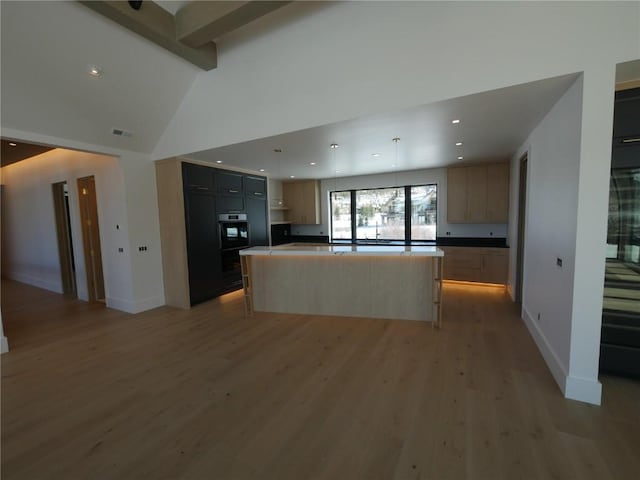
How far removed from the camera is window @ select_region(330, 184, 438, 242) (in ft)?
20.5

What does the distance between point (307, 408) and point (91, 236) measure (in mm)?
5324

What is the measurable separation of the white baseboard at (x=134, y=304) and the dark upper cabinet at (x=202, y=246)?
661mm

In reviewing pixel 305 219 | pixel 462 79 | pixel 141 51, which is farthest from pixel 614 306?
pixel 305 219

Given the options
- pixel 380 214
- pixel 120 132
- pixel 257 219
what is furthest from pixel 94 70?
pixel 380 214

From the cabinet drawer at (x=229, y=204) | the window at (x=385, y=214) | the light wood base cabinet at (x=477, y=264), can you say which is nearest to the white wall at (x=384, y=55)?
the cabinet drawer at (x=229, y=204)

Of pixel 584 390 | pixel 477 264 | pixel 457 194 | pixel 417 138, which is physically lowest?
pixel 584 390

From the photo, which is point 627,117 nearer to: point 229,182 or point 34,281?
point 229,182

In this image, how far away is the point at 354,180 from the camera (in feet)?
22.6

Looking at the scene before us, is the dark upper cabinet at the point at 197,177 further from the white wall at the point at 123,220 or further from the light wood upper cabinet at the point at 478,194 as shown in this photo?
the light wood upper cabinet at the point at 478,194

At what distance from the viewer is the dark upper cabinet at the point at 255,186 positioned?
5.65 m

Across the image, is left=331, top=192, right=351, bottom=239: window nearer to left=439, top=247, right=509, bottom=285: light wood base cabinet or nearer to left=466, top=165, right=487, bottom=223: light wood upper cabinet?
left=439, top=247, right=509, bottom=285: light wood base cabinet

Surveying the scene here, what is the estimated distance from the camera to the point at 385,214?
670 cm

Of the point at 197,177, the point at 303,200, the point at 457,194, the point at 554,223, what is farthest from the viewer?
the point at 303,200

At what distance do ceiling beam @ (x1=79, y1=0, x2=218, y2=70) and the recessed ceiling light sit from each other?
0.61 meters
